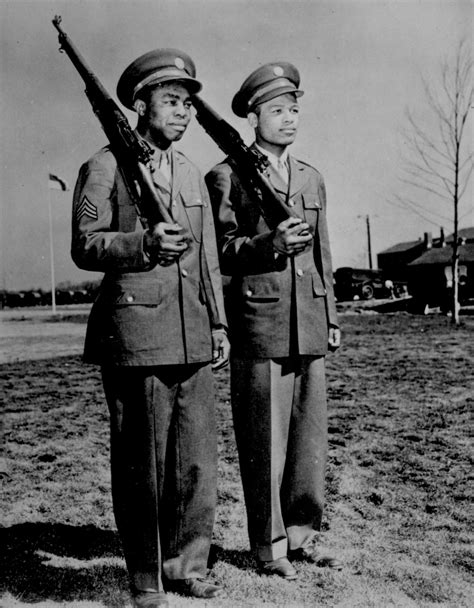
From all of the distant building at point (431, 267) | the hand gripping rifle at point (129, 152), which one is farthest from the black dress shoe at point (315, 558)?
the distant building at point (431, 267)

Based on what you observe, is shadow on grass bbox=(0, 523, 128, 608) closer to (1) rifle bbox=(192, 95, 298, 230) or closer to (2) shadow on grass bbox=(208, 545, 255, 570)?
(2) shadow on grass bbox=(208, 545, 255, 570)

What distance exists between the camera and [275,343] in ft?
10.1

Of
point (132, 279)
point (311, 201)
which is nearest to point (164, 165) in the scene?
point (132, 279)

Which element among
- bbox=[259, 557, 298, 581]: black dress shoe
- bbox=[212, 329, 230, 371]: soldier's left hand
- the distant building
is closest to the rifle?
bbox=[212, 329, 230, 371]: soldier's left hand

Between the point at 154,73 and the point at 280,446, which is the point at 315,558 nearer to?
the point at 280,446

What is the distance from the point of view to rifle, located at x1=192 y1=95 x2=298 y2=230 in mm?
2971

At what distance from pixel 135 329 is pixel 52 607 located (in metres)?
1.14

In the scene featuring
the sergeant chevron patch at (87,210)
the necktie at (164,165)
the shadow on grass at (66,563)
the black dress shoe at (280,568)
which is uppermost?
the necktie at (164,165)

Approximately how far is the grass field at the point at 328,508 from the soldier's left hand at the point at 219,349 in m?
0.94

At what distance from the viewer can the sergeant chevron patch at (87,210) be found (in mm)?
2658

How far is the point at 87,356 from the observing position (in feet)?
9.12

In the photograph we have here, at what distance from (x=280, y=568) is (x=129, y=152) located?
1855 millimetres

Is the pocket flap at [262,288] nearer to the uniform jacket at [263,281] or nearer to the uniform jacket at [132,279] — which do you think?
the uniform jacket at [263,281]

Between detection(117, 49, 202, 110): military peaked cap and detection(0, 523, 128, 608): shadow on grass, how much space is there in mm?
2025
